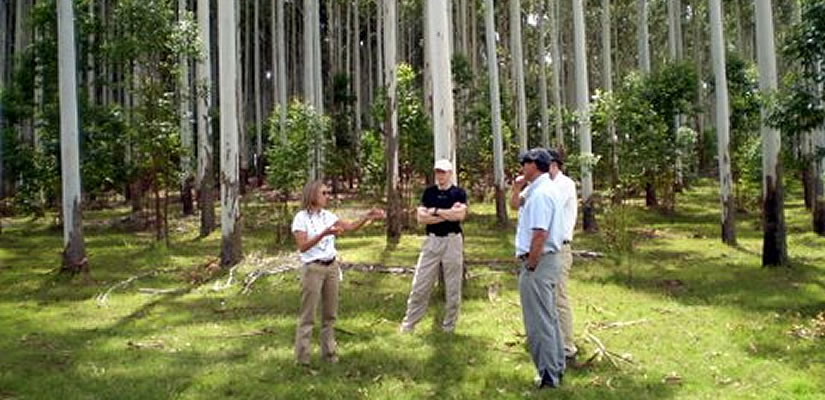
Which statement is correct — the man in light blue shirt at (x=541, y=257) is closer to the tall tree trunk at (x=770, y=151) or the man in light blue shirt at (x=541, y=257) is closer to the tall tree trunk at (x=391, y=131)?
the tall tree trunk at (x=770, y=151)

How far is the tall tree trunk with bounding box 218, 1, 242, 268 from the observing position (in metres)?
14.9

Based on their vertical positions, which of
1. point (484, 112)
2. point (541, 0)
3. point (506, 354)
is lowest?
point (506, 354)

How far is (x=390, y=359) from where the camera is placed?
8453 millimetres

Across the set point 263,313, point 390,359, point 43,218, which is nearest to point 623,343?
point 390,359

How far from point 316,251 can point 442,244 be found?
1834mm

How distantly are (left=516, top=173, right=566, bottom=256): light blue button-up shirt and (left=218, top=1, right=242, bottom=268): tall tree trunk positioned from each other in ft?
29.1

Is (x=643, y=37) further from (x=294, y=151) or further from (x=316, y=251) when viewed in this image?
(x=316, y=251)

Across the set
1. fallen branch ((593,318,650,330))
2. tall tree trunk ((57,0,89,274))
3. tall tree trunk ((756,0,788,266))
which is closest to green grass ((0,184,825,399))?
fallen branch ((593,318,650,330))

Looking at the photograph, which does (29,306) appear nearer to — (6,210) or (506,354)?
(506,354)

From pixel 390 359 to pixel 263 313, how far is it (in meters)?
3.14

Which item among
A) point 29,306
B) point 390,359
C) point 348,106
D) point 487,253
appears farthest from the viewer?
point 348,106

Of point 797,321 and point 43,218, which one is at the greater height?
point 43,218

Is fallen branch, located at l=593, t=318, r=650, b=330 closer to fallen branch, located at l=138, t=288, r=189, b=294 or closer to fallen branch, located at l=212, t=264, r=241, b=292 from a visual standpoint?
fallen branch, located at l=212, t=264, r=241, b=292

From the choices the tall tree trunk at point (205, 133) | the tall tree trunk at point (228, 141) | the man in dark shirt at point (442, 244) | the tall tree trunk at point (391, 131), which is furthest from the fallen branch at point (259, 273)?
the tall tree trunk at point (205, 133)
